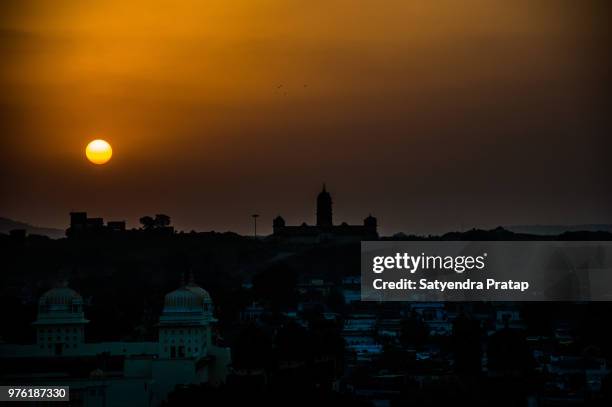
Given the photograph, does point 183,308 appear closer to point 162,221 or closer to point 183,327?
point 183,327

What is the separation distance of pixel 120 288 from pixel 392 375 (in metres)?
51.5

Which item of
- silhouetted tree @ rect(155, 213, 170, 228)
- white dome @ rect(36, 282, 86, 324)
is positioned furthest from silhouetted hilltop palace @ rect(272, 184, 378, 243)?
white dome @ rect(36, 282, 86, 324)

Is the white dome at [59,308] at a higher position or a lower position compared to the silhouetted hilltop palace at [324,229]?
lower

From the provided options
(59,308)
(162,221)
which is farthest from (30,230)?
(59,308)

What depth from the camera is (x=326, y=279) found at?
148m

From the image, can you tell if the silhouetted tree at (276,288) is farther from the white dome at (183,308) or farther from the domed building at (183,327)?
the domed building at (183,327)

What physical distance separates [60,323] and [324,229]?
117011 mm

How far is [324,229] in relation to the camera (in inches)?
6983

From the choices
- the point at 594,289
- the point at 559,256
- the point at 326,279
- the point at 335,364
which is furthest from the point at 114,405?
the point at 326,279

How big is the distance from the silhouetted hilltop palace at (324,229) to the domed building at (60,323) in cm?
10786

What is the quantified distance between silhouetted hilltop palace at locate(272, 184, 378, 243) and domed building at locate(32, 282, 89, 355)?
108 m

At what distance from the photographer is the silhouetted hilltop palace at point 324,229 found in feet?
569

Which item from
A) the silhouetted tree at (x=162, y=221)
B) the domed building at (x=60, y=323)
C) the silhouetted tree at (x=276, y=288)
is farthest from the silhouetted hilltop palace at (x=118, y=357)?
the silhouetted tree at (x=162, y=221)

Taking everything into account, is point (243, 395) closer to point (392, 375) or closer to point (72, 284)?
point (392, 375)
